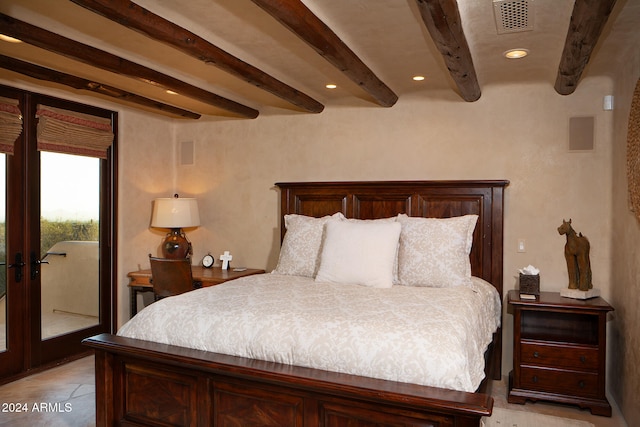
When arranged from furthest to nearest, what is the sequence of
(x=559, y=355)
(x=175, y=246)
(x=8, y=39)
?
(x=175, y=246) < (x=559, y=355) < (x=8, y=39)

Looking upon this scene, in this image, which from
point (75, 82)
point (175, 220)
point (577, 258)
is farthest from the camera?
point (175, 220)

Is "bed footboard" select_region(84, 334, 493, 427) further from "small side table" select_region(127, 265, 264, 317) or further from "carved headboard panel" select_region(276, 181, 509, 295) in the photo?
"carved headboard panel" select_region(276, 181, 509, 295)

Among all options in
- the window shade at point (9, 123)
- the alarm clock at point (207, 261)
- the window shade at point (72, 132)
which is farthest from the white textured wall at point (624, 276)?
the window shade at point (9, 123)

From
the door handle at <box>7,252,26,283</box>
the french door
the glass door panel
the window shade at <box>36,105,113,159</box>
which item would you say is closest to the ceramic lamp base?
the french door

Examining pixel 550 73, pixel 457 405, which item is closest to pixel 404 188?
pixel 550 73

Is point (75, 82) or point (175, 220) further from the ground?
point (75, 82)

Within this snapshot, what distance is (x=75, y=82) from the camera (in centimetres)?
340

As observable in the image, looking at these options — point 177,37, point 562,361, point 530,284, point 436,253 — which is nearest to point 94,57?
point 177,37

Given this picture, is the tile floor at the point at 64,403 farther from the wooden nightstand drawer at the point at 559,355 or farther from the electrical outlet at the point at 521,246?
the electrical outlet at the point at 521,246

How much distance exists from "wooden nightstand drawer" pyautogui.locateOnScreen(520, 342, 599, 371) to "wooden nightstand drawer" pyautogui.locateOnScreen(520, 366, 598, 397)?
1.8 inches

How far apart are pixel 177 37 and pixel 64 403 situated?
8.05 ft

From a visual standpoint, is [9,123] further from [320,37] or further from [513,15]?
[513,15]

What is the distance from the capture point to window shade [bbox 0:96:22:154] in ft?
11.2

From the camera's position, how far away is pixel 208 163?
4.81m
